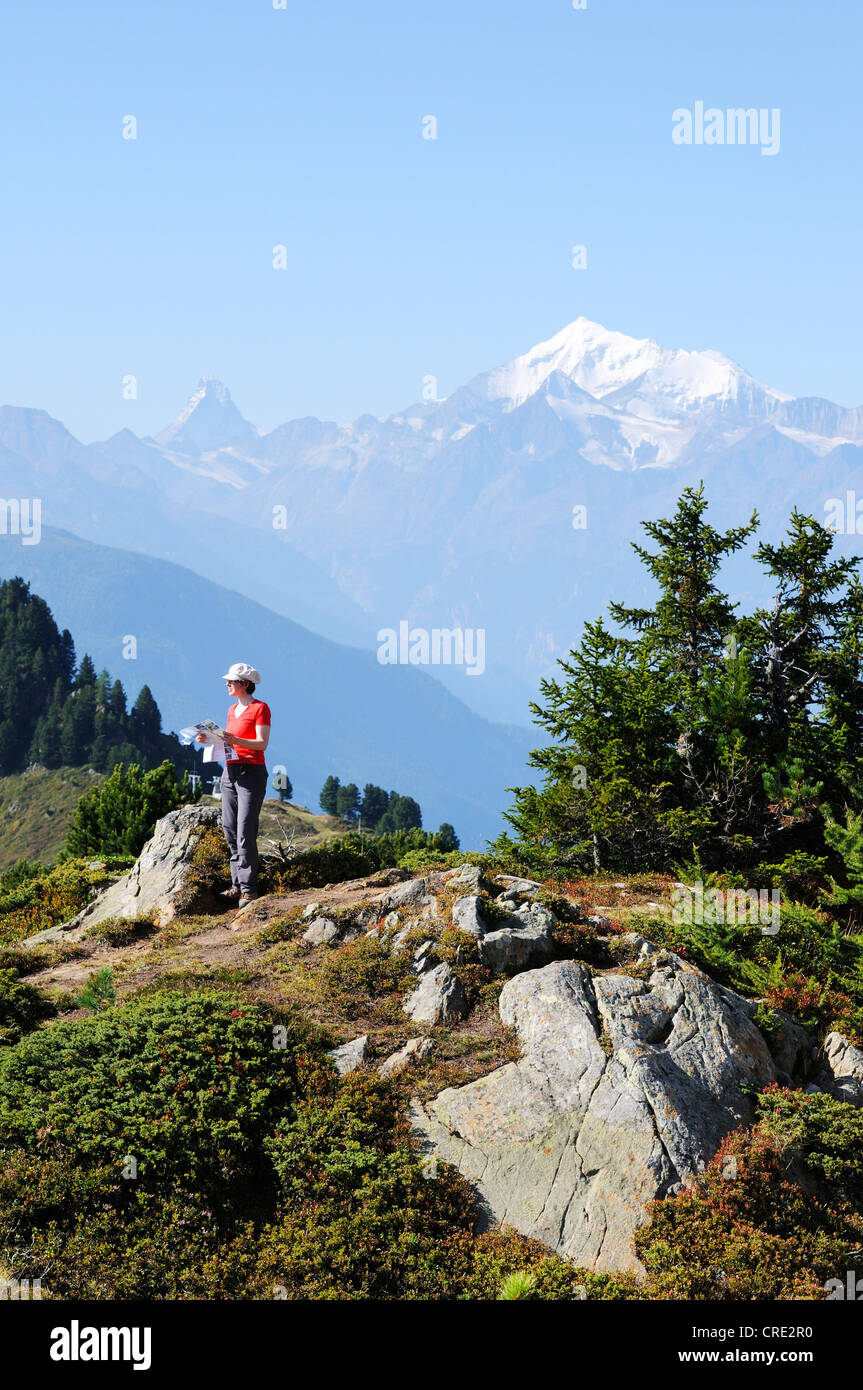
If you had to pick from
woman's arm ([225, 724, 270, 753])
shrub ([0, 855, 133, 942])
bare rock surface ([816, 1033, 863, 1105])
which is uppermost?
woman's arm ([225, 724, 270, 753])

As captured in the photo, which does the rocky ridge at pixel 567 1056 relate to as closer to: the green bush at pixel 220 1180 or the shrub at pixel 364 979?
the shrub at pixel 364 979

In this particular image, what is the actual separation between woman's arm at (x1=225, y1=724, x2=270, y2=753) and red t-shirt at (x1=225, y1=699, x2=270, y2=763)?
0.04 metres

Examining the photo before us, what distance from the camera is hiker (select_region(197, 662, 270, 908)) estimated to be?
18266mm

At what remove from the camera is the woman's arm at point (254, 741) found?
17891 mm

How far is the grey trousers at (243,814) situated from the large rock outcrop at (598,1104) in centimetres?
603

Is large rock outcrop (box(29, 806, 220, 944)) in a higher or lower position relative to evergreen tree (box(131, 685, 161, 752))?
lower

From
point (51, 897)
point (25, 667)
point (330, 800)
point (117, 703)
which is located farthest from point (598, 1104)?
point (25, 667)

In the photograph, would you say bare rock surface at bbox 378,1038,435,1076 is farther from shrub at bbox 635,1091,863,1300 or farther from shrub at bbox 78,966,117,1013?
shrub at bbox 78,966,117,1013

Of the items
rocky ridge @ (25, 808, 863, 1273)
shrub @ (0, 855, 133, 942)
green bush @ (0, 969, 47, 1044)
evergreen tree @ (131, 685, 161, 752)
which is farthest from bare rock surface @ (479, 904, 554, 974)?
evergreen tree @ (131, 685, 161, 752)

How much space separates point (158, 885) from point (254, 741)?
388 cm

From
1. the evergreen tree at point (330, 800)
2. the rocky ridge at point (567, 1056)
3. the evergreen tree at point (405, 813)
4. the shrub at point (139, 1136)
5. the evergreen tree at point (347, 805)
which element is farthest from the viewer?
the evergreen tree at point (330, 800)

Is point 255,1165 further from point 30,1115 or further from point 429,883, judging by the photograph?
point 429,883

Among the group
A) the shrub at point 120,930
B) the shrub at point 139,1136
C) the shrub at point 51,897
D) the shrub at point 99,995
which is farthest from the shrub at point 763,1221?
the shrub at point 51,897

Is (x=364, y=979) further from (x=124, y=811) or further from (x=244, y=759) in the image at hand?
(x=124, y=811)
